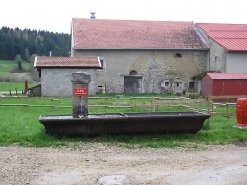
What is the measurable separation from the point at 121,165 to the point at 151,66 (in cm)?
2850

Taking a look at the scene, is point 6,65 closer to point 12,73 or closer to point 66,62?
point 12,73

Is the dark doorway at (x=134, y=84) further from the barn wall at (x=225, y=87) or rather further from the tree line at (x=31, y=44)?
the tree line at (x=31, y=44)

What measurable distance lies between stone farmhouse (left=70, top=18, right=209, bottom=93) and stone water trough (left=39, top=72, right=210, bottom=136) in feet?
77.5

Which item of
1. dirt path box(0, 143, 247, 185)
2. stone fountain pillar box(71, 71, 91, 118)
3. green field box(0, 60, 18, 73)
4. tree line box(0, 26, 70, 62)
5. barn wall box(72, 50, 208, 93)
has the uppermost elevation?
tree line box(0, 26, 70, 62)

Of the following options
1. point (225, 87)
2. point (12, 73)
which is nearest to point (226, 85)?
point (225, 87)

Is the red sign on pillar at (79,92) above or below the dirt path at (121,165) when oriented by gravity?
above

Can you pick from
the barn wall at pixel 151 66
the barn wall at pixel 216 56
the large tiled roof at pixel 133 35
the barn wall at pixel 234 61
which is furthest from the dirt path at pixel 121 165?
the large tiled roof at pixel 133 35

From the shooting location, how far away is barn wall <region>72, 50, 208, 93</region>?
3431 cm

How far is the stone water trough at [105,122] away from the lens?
29.9 ft

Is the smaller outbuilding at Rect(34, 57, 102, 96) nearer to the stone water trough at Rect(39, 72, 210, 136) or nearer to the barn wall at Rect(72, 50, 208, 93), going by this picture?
the barn wall at Rect(72, 50, 208, 93)

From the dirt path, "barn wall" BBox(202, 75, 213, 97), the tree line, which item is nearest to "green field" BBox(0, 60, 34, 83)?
the tree line

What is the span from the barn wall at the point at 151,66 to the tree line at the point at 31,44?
5748cm

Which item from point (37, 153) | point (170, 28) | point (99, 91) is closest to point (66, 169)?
point (37, 153)

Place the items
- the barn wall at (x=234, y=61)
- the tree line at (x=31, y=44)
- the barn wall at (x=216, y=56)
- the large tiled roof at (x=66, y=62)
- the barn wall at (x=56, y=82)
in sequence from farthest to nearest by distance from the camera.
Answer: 1. the tree line at (x=31, y=44)
2. the barn wall at (x=216, y=56)
3. the barn wall at (x=234, y=61)
4. the barn wall at (x=56, y=82)
5. the large tiled roof at (x=66, y=62)
